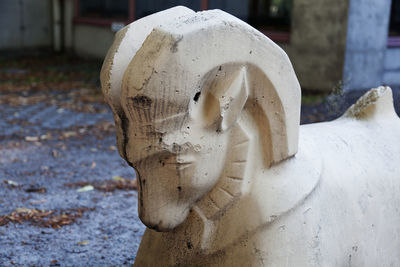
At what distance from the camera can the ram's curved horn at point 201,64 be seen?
145 cm

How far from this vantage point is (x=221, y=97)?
159 cm

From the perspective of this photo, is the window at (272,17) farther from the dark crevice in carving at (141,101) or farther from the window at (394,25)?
the dark crevice in carving at (141,101)

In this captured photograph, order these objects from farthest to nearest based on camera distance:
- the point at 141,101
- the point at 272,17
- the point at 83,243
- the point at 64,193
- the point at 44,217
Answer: the point at 272,17, the point at 64,193, the point at 44,217, the point at 83,243, the point at 141,101

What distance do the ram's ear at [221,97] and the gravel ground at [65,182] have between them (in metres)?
1.61

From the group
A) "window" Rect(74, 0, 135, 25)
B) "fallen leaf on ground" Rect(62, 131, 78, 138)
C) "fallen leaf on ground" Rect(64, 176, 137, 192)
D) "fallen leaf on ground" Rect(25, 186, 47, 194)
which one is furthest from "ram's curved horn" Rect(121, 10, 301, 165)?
"window" Rect(74, 0, 135, 25)

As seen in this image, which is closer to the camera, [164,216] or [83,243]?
[164,216]

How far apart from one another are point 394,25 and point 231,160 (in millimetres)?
7640

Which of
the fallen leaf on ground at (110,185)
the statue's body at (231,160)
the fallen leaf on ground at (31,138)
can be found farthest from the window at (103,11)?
the statue's body at (231,160)

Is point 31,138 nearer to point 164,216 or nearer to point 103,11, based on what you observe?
point 164,216

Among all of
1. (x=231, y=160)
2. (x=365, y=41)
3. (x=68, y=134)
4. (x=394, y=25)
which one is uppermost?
(x=231, y=160)

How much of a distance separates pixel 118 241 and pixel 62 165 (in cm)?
173

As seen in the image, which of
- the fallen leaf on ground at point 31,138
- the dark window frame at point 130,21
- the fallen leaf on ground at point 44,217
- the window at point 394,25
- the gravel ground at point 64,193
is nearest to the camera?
the gravel ground at point 64,193

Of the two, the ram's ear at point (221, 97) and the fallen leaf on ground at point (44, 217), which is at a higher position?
the ram's ear at point (221, 97)

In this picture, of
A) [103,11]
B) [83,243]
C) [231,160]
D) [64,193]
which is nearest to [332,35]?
[64,193]
